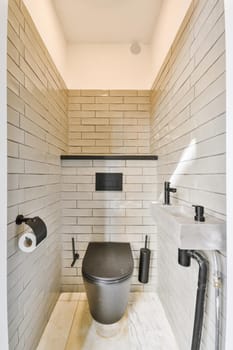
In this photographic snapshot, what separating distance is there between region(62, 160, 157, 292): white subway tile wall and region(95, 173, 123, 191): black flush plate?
0.10 ft

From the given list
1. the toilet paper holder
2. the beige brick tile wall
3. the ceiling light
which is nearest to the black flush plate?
the beige brick tile wall

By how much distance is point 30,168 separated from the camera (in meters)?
1.37

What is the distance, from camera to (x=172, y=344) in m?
1.52

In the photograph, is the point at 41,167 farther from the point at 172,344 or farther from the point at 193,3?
the point at 172,344

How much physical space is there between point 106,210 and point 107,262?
0.62 metres

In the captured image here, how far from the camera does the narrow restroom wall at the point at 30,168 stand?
112cm

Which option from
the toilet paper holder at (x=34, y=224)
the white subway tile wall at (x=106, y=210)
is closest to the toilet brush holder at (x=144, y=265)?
the white subway tile wall at (x=106, y=210)

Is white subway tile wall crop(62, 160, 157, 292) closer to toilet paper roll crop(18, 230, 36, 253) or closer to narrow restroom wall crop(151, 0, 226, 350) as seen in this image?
narrow restroom wall crop(151, 0, 226, 350)

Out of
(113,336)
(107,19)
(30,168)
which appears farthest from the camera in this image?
(107,19)

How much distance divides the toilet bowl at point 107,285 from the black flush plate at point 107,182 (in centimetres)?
71

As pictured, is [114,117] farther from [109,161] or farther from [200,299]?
[200,299]

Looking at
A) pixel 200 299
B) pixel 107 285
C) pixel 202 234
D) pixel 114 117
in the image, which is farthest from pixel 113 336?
pixel 114 117

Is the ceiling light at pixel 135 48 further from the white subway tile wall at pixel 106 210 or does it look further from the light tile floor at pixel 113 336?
the light tile floor at pixel 113 336
